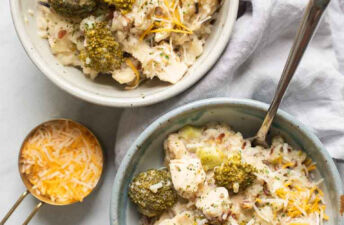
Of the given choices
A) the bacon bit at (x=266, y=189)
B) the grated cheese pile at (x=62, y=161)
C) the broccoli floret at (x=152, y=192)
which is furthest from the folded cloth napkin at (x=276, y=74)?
the bacon bit at (x=266, y=189)

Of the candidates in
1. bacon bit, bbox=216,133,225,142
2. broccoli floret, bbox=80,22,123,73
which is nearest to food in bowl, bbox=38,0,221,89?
broccoli floret, bbox=80,22,123,73

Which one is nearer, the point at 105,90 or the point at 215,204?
the point at 215,204

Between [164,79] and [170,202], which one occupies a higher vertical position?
[164,79]

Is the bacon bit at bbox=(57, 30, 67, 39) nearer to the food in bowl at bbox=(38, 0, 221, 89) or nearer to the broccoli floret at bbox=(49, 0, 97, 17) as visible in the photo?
the food in bowl at bbox=(38, 0, 221, 89)

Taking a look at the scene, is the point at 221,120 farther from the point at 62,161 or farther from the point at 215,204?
the point at 62,161

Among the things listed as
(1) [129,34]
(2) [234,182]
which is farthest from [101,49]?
(2) [234,182]

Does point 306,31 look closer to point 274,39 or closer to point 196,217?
point 274,39

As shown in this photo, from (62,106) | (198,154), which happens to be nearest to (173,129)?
(198,154)
